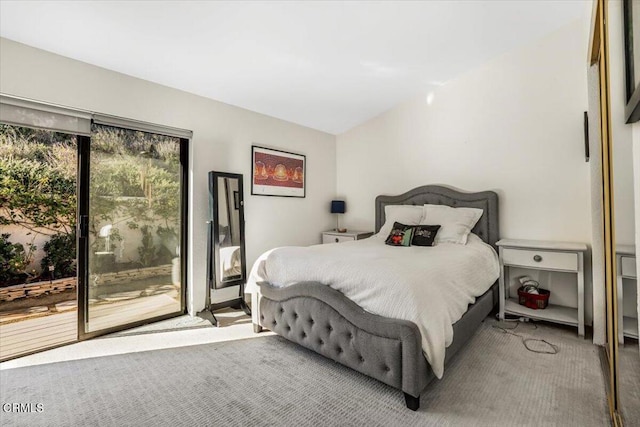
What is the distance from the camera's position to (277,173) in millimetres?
3990

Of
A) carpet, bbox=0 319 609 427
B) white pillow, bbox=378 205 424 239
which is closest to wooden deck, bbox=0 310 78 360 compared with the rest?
carpet, bbox=0 319 609 427

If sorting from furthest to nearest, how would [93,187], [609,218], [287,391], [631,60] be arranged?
1. [93,187]
2. [287,391]
3. [609,218]
4. [631,60]

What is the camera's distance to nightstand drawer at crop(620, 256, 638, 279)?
1221 millimetres

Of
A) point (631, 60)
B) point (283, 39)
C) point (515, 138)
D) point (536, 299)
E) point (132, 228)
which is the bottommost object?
point (536, 299)

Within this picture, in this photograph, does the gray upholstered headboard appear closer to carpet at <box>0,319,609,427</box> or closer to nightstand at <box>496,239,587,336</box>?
nightstand at <box>496,239,587,336</box>

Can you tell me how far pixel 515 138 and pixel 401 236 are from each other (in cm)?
161

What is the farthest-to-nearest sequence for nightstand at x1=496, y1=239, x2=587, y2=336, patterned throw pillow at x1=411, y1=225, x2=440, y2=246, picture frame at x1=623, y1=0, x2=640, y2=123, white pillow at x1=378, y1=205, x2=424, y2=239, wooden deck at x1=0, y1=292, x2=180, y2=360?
white pillow at x1=378, y1=205, x2=424, y2=239 < patterned throw pillow at x1=411, y1=225, x2=440, y2=246 < nightstand at x1=496, y1=239, x2=587, y2=336 < wooden deck at x1=0, y1=292, x2=180, y2=360 < picture frame at x1=623, y1=0, x2=640, y2=123

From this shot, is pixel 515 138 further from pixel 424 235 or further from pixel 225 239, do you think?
pixel 225 239

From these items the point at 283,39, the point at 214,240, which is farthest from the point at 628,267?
the point at 214,240

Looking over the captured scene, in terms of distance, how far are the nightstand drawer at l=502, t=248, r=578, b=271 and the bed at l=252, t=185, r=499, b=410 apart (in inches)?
14.2

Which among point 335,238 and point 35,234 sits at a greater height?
point 35,234

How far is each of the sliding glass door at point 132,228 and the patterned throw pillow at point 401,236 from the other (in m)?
2.19

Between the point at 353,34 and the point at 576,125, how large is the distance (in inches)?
89.5

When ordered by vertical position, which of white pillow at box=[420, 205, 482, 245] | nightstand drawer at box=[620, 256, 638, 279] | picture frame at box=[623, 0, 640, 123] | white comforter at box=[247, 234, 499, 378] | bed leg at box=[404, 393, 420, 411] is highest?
picture frame at box=[623, 0, 640, 123]
